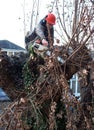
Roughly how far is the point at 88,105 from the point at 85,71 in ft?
2.44

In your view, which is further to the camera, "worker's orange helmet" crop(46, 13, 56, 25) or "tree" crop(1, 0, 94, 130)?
"worker's orange helmet" crop(46, 13, 56, 25)

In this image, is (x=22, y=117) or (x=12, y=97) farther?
(x=12, y=97)

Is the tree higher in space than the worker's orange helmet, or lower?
lower

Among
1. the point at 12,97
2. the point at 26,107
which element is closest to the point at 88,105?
the point at 26,107

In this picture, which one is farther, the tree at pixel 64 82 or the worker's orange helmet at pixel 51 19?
the worker's orange helmet at pixel 51 19

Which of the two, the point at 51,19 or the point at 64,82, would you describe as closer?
the point at 64,82

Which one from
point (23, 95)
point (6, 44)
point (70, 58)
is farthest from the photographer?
point (6, 44)

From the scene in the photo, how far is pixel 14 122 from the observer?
195 inches

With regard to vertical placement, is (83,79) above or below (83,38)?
below

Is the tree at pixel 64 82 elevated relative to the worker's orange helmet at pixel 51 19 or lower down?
lower down

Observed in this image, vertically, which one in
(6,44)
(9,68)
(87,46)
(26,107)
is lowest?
(6,44)

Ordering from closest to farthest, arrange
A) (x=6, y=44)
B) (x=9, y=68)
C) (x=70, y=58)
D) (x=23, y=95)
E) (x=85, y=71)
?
(x=85, y=71) → (x=70, y=58) → (x=23, y=95) → (x=9, y=68) → (x=6, y=44)

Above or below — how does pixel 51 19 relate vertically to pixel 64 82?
above

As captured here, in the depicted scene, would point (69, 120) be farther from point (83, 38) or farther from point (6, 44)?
point (6, 44)
